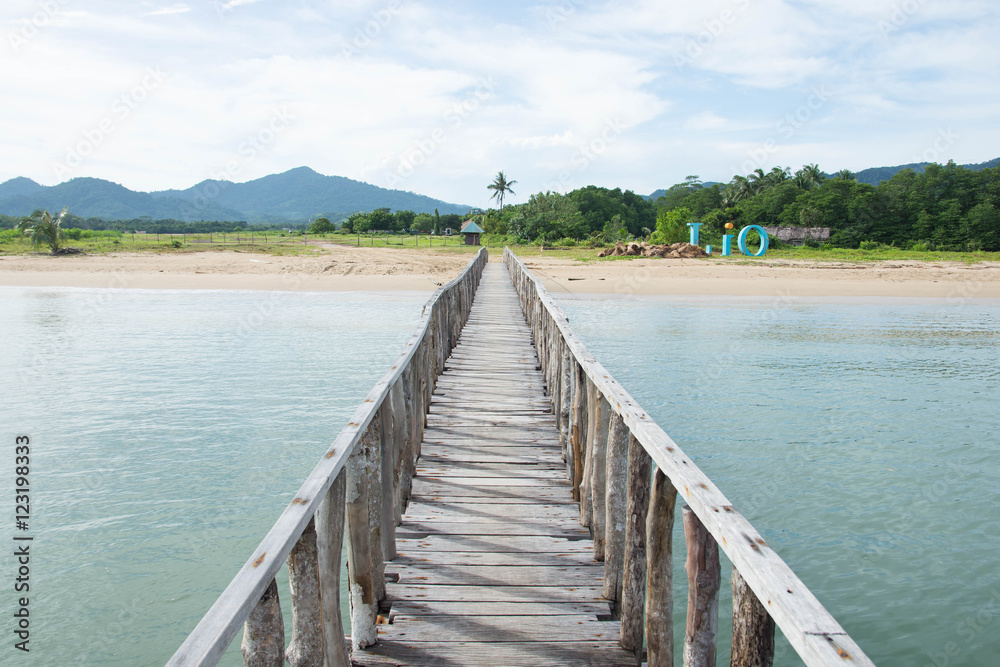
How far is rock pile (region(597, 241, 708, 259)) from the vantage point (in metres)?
43.8

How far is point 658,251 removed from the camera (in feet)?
144

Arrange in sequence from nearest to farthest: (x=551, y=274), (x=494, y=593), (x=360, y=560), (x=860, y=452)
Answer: (x=360, y=560)
(x=494, y=593)
(x=860, y=452)
(x=551, y=274)

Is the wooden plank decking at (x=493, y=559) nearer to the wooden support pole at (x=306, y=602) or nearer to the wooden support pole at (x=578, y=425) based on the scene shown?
the wooden support pole at (x=578, y=425)

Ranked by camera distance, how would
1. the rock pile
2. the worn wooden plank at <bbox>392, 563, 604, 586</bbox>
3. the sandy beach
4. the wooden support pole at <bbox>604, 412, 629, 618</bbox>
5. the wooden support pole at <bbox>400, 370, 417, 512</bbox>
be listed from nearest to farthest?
the wooden support pole at <bbox>604, 412, 629, 618</bbox> → the worn wooden plank at <bbox>392, 563, 604, 586</bbox> → the wooden support pole at <bbox>400, 370, 417, 512</bbox> → the sandy beach → the rock pile

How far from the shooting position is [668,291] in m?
30.1

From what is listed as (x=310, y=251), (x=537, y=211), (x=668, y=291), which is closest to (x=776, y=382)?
(x=668, y=291)

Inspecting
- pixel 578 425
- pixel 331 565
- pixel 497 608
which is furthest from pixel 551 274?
pixel 331 565

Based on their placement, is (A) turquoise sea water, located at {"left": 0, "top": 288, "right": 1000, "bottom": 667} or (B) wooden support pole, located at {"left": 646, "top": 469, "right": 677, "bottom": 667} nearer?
(B) wooden support pole, located at {"left": 646, "top": 469, "right": 677, "bottom": 667}

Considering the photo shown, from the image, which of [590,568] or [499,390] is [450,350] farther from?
[590,568]

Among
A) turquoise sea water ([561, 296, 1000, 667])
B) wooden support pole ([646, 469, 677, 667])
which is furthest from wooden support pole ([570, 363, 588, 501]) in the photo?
wooden support pole ([646, 469, 677, 667])

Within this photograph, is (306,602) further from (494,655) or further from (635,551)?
(635,551)

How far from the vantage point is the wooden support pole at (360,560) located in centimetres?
325

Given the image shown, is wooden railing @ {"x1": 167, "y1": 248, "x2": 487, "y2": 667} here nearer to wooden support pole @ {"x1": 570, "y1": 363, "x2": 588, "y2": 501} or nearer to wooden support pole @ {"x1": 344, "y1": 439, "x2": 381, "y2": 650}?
wooden support pole @ {"x1": 344, "y1": 439, "x2": 381, "y2": 650}

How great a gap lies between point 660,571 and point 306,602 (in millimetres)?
1487
